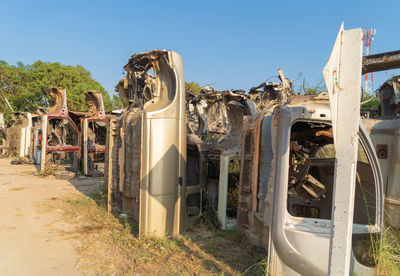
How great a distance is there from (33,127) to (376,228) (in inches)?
746

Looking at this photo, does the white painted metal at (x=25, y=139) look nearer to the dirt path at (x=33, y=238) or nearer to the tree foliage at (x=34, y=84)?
the tree foliage at (x=34, y=84)

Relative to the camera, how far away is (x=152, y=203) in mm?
4141

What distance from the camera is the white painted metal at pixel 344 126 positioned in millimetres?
1715

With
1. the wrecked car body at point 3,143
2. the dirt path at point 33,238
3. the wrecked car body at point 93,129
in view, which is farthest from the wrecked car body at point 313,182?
the wrecked car body at point 3,143

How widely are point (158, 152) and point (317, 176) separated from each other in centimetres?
280

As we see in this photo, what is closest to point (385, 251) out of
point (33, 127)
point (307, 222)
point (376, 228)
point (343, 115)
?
point (376, 228)

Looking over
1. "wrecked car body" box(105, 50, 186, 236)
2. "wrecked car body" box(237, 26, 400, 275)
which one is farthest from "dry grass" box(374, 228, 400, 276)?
"wrecked car body" box(105, 50, 186, 236)

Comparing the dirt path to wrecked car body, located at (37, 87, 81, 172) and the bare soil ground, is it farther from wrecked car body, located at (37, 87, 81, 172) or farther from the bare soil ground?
wrecked car body, located at (37, 87, 81, 172)

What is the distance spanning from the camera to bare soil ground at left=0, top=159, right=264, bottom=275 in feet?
11.0

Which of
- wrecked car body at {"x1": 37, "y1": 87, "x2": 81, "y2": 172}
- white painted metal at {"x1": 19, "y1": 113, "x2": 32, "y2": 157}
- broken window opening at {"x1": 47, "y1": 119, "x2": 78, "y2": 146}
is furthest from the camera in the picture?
white painted metal at {"x1": 19, "y1": 113, "x2": 32, "y2": 157}

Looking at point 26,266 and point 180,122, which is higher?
point 180,122

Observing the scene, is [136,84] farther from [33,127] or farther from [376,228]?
[33,127]

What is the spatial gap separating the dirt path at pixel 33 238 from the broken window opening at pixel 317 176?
3316 millimetres

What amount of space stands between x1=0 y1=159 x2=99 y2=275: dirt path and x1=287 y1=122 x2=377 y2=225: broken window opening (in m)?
3.32
